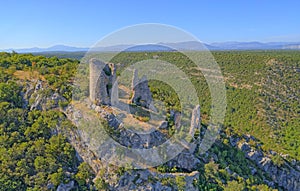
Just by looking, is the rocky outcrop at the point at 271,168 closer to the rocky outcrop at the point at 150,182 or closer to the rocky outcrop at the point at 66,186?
the rocky outcrop at the point at 150,182

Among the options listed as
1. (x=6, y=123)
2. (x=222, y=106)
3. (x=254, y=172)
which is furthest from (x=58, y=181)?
(x=222, y=106)

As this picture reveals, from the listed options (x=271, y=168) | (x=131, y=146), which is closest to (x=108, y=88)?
(x=131, y=146)

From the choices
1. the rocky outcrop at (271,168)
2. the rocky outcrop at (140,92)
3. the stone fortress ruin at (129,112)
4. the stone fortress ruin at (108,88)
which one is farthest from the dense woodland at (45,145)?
the rocky outcrop at (140,92)

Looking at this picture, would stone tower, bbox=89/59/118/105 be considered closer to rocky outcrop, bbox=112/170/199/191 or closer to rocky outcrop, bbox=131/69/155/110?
rocky outcrop, bbox=131/69/155/110

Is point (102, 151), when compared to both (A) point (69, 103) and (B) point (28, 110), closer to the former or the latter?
(A) point (69, 103)

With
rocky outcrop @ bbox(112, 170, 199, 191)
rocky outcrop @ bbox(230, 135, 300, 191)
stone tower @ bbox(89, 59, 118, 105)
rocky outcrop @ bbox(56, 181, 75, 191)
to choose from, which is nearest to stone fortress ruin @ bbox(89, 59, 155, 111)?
stone tower @ bbox(89, 59, 118, 105)

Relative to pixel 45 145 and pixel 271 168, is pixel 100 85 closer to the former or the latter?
pixel 45 145

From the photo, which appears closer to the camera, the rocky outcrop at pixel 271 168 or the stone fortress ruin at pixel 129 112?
the stone fortress ruin at pixel 129 112
